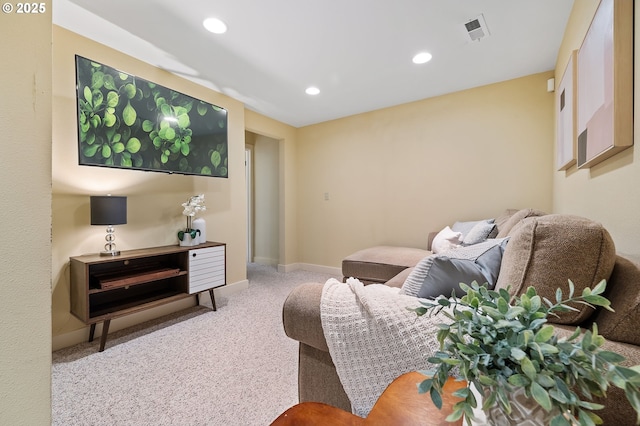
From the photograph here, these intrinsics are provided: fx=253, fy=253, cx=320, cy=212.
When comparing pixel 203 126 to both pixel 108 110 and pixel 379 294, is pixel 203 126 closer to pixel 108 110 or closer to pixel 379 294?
pixel 108 110

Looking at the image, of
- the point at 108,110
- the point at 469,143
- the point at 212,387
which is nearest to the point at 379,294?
the point at 212,387

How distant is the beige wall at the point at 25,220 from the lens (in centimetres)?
64

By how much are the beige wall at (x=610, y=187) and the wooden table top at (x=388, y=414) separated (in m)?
0.93

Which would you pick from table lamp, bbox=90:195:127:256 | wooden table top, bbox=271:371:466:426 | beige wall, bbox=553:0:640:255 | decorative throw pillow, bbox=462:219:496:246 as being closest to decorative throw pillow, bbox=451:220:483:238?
decorative throw pillow, bbox=462:219:496:246

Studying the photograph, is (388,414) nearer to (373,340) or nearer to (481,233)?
(373,340)

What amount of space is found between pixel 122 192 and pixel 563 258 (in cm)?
301

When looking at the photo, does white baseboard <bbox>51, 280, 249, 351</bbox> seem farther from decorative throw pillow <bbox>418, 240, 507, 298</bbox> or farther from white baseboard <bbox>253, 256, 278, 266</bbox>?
decorative throw pillow <bbox>418, 240, 507, 298</bbox>

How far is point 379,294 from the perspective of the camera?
1.04 metres

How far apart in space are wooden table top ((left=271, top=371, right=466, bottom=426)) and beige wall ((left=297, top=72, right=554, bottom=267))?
111 inches

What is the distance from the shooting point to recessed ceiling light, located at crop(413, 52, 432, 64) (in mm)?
2304

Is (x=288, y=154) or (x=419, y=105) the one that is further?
(x=288, y=154)

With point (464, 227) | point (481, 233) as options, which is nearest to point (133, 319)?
point (481, 233)

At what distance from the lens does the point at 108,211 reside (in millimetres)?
2004

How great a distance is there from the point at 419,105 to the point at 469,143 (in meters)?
0.82
